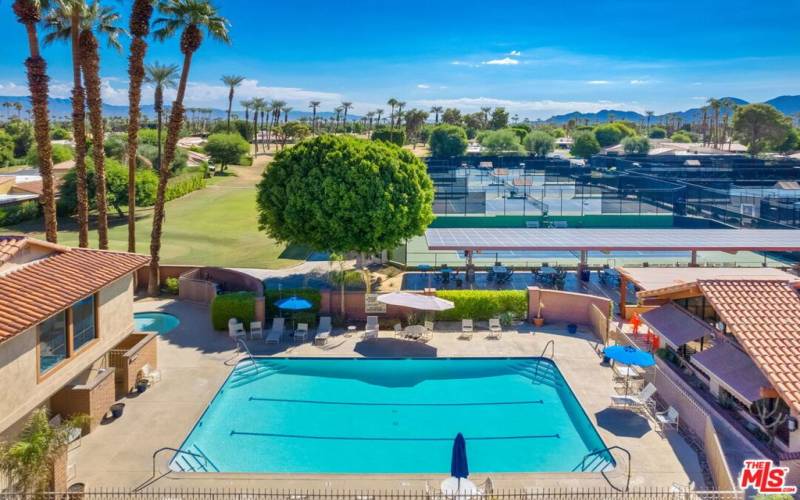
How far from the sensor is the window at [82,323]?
52.8 ft

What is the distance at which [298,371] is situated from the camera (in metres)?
21.1

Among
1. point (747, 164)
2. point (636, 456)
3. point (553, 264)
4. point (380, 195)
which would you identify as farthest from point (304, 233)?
point (747, 164)

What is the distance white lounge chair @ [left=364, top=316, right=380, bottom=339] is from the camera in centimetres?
2348

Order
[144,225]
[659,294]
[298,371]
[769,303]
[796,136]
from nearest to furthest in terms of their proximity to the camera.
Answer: [769,303] < [659,294] < [298,371] < [144,225] < [796,136]

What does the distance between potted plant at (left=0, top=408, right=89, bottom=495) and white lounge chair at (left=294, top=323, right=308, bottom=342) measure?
12033 millimetres

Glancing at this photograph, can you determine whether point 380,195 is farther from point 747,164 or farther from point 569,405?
point 747,164

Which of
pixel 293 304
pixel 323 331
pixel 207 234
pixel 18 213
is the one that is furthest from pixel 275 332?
pixel 18 213

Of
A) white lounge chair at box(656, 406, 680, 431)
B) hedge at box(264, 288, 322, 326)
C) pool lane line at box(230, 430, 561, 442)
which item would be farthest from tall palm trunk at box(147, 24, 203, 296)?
white lounge chair at box(656, 406, 680, 431)

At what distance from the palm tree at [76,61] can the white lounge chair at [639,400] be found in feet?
74.6

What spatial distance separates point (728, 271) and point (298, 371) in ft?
62.8

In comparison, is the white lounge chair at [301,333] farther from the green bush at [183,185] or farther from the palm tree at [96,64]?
the green bush at [183,185]

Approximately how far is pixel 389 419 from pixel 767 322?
10.0 meters

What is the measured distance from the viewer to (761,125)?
103250mm

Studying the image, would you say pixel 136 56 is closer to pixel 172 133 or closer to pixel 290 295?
pixel 172 133
